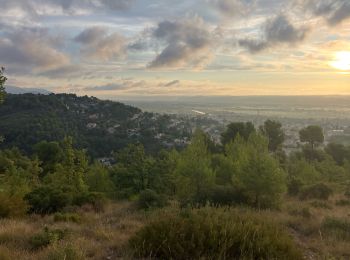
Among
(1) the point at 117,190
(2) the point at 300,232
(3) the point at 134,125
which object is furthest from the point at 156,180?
(3) the point at 134,125

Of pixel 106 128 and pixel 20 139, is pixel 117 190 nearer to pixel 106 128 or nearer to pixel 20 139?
pixel 20 139

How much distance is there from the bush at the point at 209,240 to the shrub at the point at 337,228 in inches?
135

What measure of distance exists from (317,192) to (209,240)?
66.2ft

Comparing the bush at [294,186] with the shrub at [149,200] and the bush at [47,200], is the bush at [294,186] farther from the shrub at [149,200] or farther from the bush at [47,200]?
the bush at [47,200]

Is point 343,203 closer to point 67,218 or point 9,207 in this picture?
point 67,218

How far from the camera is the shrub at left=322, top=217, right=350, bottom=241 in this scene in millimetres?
9940

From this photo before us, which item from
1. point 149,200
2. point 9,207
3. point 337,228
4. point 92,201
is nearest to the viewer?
point 337,228

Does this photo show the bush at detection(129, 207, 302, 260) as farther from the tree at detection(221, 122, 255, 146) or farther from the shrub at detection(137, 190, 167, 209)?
the tree at detection(221, 122, 255, 146)

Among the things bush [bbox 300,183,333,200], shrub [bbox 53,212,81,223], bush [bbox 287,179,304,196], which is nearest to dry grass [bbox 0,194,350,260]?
shrub [bbox 53,212,81,223]

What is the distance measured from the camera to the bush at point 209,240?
21.3 feet

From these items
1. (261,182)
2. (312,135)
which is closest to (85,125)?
(312,135)

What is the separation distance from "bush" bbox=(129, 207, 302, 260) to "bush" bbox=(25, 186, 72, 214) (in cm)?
1099

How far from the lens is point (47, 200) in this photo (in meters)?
17.3

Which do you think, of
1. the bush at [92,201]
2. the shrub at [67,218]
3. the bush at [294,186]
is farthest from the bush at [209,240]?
the bush at [294,186]
